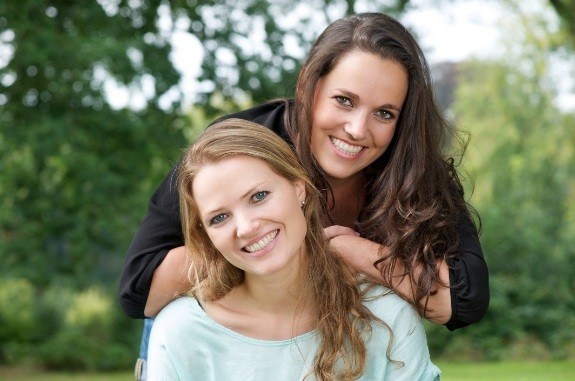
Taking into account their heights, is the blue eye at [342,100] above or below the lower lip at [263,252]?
above

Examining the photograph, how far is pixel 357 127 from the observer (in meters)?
3.04

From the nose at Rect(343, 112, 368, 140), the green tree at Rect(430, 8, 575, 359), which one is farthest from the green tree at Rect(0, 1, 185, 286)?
the nose at Rect(343, 112, 368, 140)

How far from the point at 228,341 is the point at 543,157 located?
47.8 feet

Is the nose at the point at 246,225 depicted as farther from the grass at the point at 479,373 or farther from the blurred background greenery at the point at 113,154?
the grass at the point at 479,373

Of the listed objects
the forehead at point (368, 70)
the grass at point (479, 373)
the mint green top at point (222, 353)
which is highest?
the forehead at point (368, 70)

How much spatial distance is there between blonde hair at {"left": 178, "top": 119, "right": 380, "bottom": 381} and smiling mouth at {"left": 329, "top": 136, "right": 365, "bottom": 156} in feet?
0.99

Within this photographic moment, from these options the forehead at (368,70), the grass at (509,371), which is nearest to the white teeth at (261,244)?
the forehead at (368,70)

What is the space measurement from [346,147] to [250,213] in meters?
0.60

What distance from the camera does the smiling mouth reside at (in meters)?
3.12

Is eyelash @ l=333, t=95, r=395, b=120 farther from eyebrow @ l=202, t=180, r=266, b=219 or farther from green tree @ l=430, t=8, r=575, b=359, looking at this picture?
green tree @ l=430, t=8, r=575, b=359

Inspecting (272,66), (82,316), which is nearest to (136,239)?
(272,66)

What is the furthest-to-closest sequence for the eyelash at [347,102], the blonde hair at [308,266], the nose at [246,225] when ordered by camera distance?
the eyelash at [347,102], the blonde hair at [308,266], the nose at [246,225]

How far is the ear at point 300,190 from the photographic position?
279cm

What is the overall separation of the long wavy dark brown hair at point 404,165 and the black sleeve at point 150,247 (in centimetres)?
48
